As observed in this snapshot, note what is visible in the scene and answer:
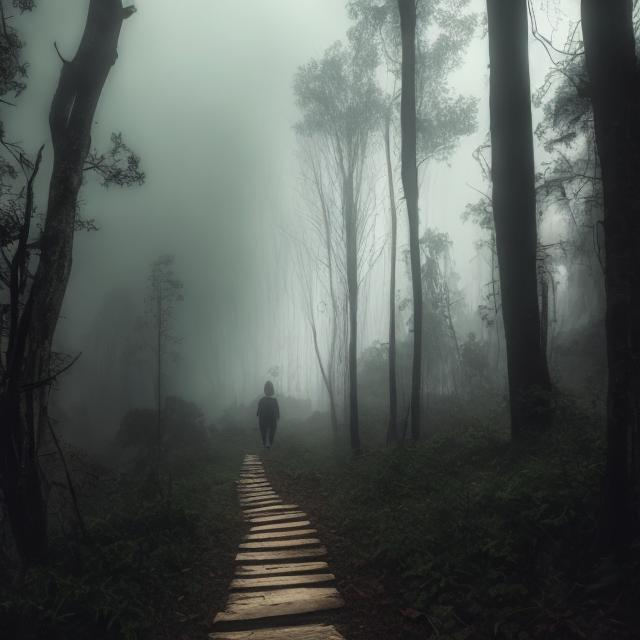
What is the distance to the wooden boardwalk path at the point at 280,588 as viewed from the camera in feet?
9.09

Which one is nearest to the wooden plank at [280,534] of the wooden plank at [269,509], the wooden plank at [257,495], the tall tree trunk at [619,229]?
the wooden plank at [269,509]

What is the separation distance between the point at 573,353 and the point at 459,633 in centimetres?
2226

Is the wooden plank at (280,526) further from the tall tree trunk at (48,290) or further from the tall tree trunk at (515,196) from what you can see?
the tall tree trunk at (515,196)

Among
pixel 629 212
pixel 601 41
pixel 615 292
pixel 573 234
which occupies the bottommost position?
pixel 615 292

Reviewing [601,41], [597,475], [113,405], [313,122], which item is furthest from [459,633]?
[113,405]

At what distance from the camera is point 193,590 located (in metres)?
3.53

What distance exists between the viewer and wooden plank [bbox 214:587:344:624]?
296 centimetres

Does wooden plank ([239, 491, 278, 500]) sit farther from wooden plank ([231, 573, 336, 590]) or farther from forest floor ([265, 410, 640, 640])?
wooden plank ([231, 573, 336, 590])

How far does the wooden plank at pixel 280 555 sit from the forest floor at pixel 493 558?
0.21 metres

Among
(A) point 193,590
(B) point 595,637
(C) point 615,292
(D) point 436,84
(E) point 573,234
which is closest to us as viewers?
(B) point 595,637

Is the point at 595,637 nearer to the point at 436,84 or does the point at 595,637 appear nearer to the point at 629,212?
the point at 629,212

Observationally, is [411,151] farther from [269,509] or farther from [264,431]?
[264,431]

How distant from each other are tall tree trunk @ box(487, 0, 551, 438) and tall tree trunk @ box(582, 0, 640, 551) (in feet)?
7.28

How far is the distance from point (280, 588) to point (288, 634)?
73 centimetres
